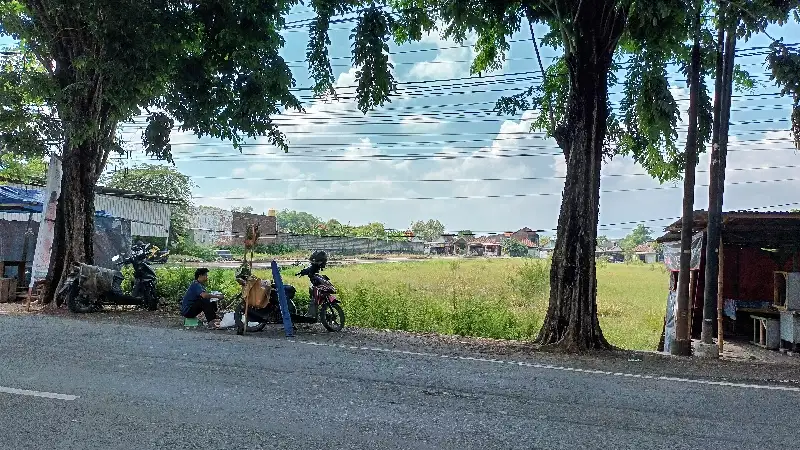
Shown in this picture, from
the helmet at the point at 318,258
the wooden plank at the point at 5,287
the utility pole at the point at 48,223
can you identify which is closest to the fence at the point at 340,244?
the wooden plank at the point at 5,287

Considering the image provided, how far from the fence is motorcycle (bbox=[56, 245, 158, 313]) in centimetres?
3133

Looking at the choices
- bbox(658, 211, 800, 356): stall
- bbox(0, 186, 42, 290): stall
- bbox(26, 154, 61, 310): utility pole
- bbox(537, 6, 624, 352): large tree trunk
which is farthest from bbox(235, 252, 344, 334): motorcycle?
bbox(0, 186, 42, 290): stall

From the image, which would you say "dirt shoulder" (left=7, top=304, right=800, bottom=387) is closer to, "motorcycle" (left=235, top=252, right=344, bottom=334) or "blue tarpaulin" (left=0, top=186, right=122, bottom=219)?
"motorcycle" (left=235, top=252, right=344, bottom=334)

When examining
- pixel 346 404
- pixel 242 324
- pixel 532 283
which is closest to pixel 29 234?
pixel 242 324

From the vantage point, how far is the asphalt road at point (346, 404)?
5043 mm

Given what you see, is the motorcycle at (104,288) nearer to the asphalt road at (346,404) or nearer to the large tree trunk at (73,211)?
the large tree trunk at (73,211)

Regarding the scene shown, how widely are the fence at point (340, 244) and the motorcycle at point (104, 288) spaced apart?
3133 centimetres

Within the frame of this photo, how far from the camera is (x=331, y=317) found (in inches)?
458

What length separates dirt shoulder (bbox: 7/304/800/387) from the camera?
8523 millimetres

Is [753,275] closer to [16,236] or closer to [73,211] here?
[73,211]

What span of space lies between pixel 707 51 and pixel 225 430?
11.0 meters

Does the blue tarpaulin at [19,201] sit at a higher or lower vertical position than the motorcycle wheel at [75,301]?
higher

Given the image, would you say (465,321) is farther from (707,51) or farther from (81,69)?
(81,69)

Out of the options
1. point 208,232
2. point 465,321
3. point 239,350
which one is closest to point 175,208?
point 208,232
